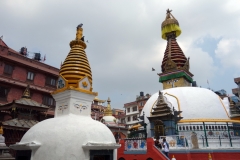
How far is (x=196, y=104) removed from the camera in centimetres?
2020

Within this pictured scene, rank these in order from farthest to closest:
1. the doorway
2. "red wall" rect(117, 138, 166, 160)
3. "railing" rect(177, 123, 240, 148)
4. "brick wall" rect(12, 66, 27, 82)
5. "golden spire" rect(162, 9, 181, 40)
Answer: "golden spire" rect(162, 9, 181, 40), "brick wall" rect(12, 66, 27, 82), "railing" rect(177, 123, 240, 148), "red wall" rect(117, 138, 166, 160), the doorway

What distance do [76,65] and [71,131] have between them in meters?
3.77

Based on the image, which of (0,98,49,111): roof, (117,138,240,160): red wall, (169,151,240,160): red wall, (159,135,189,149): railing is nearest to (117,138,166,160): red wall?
(117,138,240,160): red wall

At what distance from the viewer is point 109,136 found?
905 cm

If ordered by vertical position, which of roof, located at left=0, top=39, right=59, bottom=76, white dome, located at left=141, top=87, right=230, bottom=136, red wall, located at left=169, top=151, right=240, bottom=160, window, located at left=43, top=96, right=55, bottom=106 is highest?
roof, located at left=0, top=39, right=59, bottom=76

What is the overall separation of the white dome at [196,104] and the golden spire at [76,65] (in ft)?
38.1

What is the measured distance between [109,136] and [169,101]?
13.1 metres

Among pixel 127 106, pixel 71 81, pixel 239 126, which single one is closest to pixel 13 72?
pixel 71 81

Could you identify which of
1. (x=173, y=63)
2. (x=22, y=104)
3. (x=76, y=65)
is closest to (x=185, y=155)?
(x=76, y=65)

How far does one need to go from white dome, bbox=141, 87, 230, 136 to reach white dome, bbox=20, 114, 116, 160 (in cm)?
1279

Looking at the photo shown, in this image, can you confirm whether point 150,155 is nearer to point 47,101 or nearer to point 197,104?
point 197,104

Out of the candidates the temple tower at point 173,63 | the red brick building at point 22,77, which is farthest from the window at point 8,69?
the temple tower at point 173,63

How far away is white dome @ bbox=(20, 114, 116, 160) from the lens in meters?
7.87

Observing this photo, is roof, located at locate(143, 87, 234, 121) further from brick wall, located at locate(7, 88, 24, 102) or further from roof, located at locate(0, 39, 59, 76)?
brick wall, located at locate(7, 88, 24, 102)
